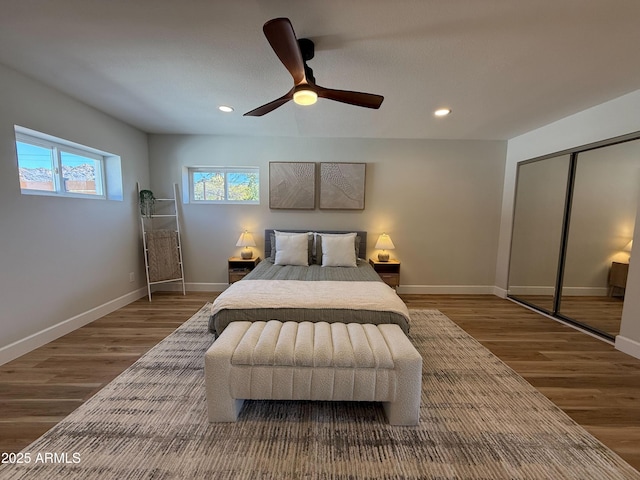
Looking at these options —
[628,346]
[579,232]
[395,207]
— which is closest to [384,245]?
[395,207]

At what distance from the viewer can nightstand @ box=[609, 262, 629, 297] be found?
2.50 metres

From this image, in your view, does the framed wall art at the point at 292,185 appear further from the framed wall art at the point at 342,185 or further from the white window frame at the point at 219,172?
the white window frame at the point at 219,172

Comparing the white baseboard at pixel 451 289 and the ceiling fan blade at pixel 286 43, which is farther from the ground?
the ceiling fan blade at pixel 286 43

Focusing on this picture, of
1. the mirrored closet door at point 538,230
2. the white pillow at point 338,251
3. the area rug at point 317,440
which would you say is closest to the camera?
the area rug at point 317,440

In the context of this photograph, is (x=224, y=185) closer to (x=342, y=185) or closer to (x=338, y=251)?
(x=342, y=185)

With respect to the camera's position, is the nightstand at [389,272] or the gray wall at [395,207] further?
the gray wall at [395,207]

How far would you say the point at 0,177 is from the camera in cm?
203

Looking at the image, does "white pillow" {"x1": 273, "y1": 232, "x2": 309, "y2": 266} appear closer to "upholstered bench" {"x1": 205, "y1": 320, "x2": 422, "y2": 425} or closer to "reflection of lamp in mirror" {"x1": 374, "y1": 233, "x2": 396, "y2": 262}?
"reflection of lamp in mirror" {"x1": 374, "y1": 233, "x2": 396, "y2": 262}

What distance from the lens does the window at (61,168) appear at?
2.34m

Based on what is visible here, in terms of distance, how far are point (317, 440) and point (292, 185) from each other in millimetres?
3202

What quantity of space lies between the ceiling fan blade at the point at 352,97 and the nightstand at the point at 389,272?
2308 millimetres

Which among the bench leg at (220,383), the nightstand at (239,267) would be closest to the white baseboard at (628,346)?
the bench leg at (220,383)

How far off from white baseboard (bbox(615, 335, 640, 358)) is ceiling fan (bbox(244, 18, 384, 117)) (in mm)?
3193

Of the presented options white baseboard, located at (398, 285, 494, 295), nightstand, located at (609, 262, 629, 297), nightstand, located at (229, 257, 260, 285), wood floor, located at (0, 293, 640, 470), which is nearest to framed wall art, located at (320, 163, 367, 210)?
nightstand, located at (229, 257, 260, 285)
